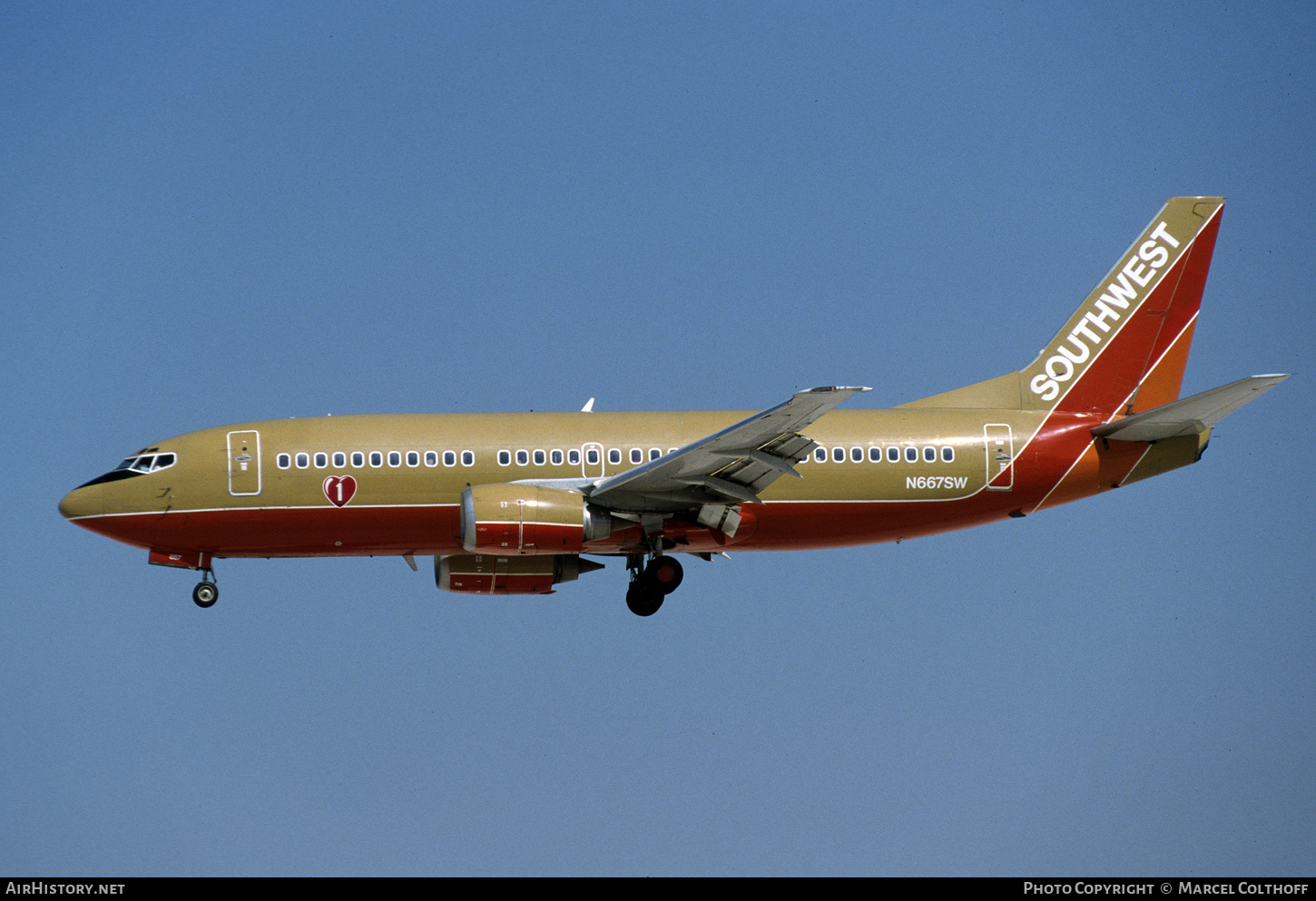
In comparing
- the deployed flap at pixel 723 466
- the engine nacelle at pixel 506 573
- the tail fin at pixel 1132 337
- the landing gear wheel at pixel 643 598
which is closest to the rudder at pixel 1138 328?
the tail fin at pixel 1132 337

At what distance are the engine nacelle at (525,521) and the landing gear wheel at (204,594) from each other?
305 inches

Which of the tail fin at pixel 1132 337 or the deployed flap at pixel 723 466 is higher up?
the tail fin at pixel 1132 337

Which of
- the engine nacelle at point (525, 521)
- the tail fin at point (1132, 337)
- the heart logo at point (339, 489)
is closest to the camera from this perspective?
the engine nacelle at point (525, 521)

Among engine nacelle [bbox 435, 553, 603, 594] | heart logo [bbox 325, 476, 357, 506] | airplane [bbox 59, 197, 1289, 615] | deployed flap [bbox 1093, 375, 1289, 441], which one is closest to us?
deployed flap [bbox 1093, 375, 1289, 441]

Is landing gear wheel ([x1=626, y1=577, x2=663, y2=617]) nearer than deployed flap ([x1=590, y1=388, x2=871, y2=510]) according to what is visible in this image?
No

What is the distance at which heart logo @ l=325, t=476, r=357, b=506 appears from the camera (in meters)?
43.8

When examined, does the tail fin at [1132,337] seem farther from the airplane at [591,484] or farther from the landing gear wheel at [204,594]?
the landing gear wheel at [204,594]

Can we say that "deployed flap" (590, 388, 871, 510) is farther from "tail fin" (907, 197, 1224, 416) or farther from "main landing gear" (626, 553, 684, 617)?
"tail fin" (907, 197, 1224, 416)

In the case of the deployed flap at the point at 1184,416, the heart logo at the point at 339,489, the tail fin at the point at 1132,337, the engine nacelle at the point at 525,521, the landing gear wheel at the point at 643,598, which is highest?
the tail fin at the point at 1132,337

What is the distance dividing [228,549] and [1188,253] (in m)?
28.5

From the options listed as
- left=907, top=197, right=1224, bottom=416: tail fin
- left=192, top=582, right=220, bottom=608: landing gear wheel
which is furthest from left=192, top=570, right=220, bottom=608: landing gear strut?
left=907, top=197, right=1224, bottom=416: tail fin

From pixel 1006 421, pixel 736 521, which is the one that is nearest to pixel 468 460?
pixel 736 521

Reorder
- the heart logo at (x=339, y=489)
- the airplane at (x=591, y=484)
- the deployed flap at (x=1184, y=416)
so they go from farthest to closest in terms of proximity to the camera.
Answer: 1. the heart logo at (x=339, y=489)
2. the airplane at (x=591, y=484)
3. the deployed flap at (x=1184, y=416)

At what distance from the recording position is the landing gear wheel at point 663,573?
45.5 m
